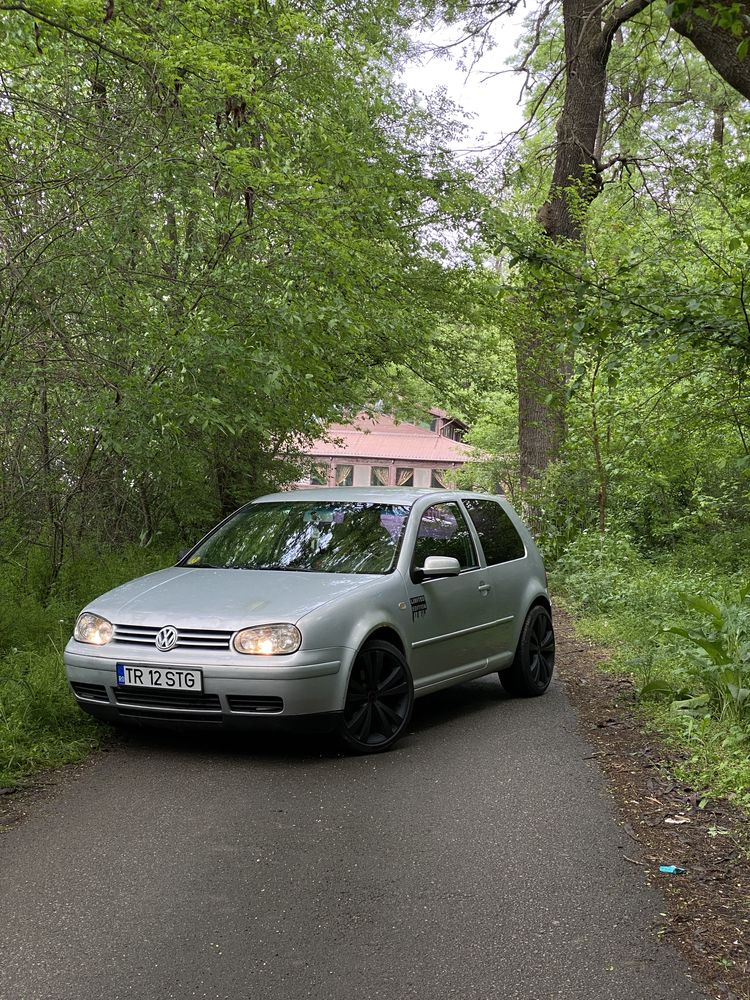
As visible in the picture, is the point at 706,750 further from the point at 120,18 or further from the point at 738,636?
the point at 120,18

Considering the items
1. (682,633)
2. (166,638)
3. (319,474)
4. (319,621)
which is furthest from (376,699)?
(319,474)

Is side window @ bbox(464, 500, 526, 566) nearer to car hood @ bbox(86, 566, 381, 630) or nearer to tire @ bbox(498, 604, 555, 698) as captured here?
tire @ bbox(498, 604, 555, 698)

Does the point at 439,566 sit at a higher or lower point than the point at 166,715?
higher

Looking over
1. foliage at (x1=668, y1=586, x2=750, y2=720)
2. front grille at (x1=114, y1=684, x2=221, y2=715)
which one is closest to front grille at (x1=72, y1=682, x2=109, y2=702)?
front grille at (x1=114, y1=684, x2=221, y2=715)

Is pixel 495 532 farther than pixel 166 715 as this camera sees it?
Yes

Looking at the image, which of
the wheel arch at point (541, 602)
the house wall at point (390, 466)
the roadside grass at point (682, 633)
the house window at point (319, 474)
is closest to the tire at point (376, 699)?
the roadside grass at point (682, 633)

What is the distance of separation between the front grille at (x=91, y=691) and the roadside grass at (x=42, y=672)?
299mm

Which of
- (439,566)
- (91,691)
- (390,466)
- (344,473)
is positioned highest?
(439,566)

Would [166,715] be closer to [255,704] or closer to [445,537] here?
[255,704]

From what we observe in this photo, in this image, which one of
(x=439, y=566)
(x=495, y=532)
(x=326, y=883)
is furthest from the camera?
(x=495, y=532)

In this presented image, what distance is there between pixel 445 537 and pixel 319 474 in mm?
9659

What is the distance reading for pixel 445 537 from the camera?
7738 mm

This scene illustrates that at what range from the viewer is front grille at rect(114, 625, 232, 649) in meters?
5.90

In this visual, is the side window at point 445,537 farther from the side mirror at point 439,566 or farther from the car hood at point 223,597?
the car hood at point 223,597
